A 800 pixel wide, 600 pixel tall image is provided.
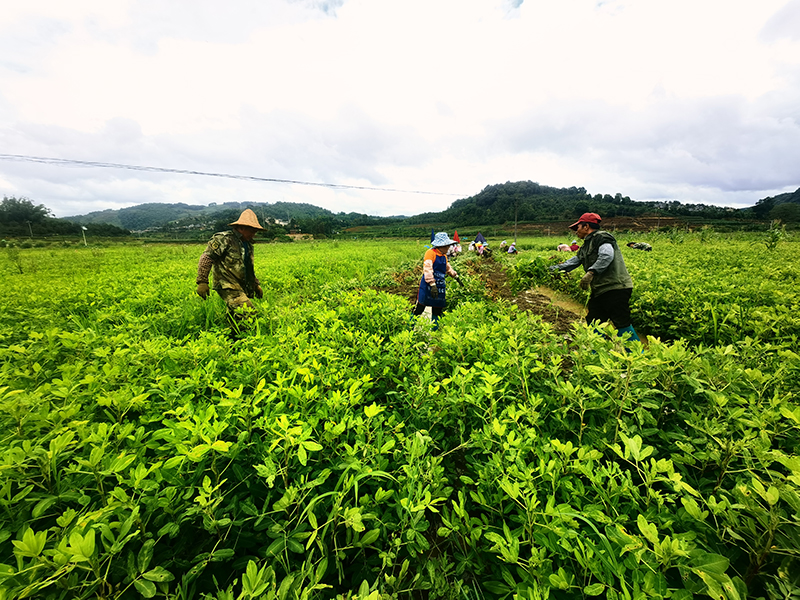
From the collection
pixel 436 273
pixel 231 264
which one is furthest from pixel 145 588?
pixel 436 273

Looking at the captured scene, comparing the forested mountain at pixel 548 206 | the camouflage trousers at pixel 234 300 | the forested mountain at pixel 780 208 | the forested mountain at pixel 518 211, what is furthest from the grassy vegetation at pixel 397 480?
the forested mountain at pixel 780 208

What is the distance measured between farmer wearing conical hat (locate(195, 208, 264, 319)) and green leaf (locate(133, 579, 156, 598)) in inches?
168

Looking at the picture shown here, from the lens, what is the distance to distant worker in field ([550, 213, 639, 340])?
4504 mm

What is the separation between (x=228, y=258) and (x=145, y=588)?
4867 mm

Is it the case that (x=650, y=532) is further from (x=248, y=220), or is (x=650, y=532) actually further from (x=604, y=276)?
(x=248, y=220)

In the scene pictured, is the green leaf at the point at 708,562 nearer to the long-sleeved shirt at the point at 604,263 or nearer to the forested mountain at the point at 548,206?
the long-sleeved shirt at the point at 604,263

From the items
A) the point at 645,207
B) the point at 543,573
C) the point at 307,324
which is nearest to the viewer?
the point at 543,573

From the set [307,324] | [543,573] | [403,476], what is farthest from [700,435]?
[307,324]

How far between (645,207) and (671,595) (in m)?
97.6

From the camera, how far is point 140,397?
4.91 feet

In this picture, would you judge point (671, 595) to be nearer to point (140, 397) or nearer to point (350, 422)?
point (350, 422)

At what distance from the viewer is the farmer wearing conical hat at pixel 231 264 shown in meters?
4.88

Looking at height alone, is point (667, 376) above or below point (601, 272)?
below

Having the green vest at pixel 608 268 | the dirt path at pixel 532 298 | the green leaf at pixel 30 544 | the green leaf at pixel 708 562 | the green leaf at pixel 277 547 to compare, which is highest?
the green vest at pixel 608 268
